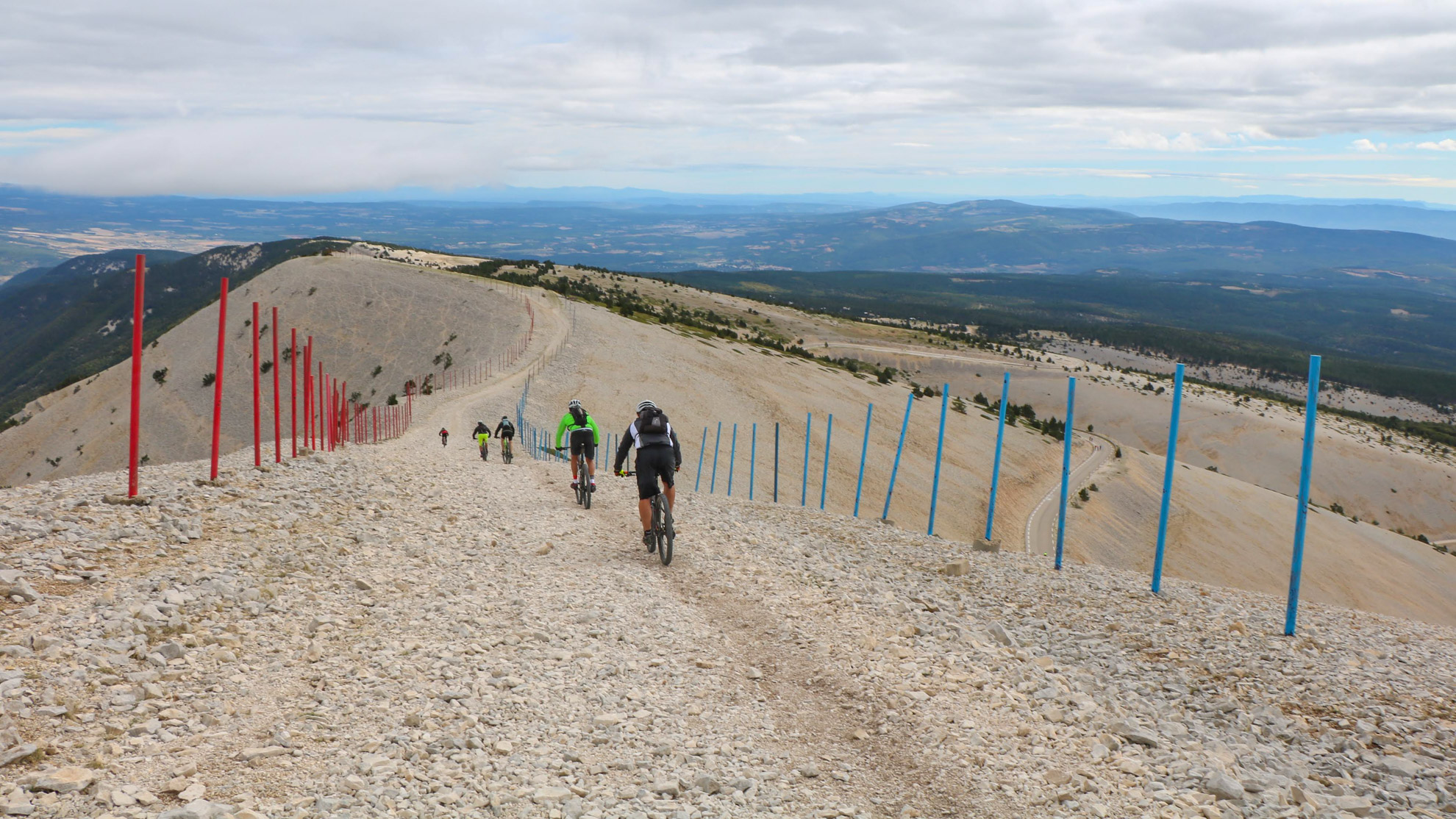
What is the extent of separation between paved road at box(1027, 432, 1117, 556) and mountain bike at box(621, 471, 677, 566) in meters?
18.3

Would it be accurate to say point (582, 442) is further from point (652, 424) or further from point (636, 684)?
point (636, 684)

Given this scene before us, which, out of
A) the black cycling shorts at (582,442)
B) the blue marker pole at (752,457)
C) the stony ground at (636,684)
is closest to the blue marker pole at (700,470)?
the blue marker pole at (752,457)

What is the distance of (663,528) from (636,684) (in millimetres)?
4464

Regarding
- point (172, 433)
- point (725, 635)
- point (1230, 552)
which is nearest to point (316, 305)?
point (172, 433)

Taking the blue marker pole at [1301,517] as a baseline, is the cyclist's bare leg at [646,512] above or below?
below

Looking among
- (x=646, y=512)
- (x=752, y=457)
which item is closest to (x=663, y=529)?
(x=646, y=512)

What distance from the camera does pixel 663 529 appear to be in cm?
1179

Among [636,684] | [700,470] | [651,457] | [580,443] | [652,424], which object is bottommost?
[700,470]

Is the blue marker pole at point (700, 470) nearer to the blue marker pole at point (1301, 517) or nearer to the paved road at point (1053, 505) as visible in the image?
the paved road at point (1053, 505)

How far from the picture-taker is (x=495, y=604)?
9.40 m

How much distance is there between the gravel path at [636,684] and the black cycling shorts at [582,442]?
4508 mm

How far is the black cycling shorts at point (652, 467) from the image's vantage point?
12.0 m

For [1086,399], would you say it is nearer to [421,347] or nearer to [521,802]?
[421,347]

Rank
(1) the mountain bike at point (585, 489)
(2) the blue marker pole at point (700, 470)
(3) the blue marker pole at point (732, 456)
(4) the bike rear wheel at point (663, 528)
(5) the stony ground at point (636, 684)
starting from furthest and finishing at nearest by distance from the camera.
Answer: (2) the blue marker pole at point (700, 470)
(3) the blue marker pole at point (732, 456)
(1) the mountain bike at point (585, 489)
(4) the bike rear wheel at point (663, 528)
(5) the stony ground at point (636, 684)
